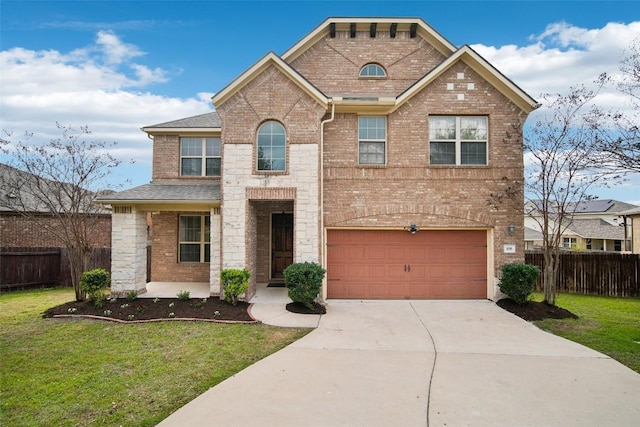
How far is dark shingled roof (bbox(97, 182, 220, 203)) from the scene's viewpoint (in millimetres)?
10312

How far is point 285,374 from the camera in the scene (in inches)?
209

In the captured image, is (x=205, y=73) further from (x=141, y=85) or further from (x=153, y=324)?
(x=153, y=324)

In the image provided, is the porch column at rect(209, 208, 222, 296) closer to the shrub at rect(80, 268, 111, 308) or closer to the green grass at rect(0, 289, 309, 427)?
the green grass at rect(0, 289, 309, 427)

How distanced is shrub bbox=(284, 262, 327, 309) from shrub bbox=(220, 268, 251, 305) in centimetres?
130

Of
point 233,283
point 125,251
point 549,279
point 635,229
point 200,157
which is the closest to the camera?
point 233,283

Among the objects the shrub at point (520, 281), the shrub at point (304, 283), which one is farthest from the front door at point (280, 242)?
the shrub at point (520, 281)

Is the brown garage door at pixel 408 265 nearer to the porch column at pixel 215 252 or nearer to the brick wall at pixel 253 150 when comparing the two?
the brick wall at pixel 253 150

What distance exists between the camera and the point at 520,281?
9578mm

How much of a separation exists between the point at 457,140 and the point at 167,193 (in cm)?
949

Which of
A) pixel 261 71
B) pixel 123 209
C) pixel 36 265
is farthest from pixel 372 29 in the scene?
pixel 36 265

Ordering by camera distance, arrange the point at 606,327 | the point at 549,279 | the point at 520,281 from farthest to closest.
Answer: the point at 549,279
the point at 520,281
the point at 606,327

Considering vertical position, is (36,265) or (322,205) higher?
(322,205)

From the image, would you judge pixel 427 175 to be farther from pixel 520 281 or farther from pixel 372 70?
pixel 372 70

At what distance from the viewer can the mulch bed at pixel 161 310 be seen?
8.60 m
